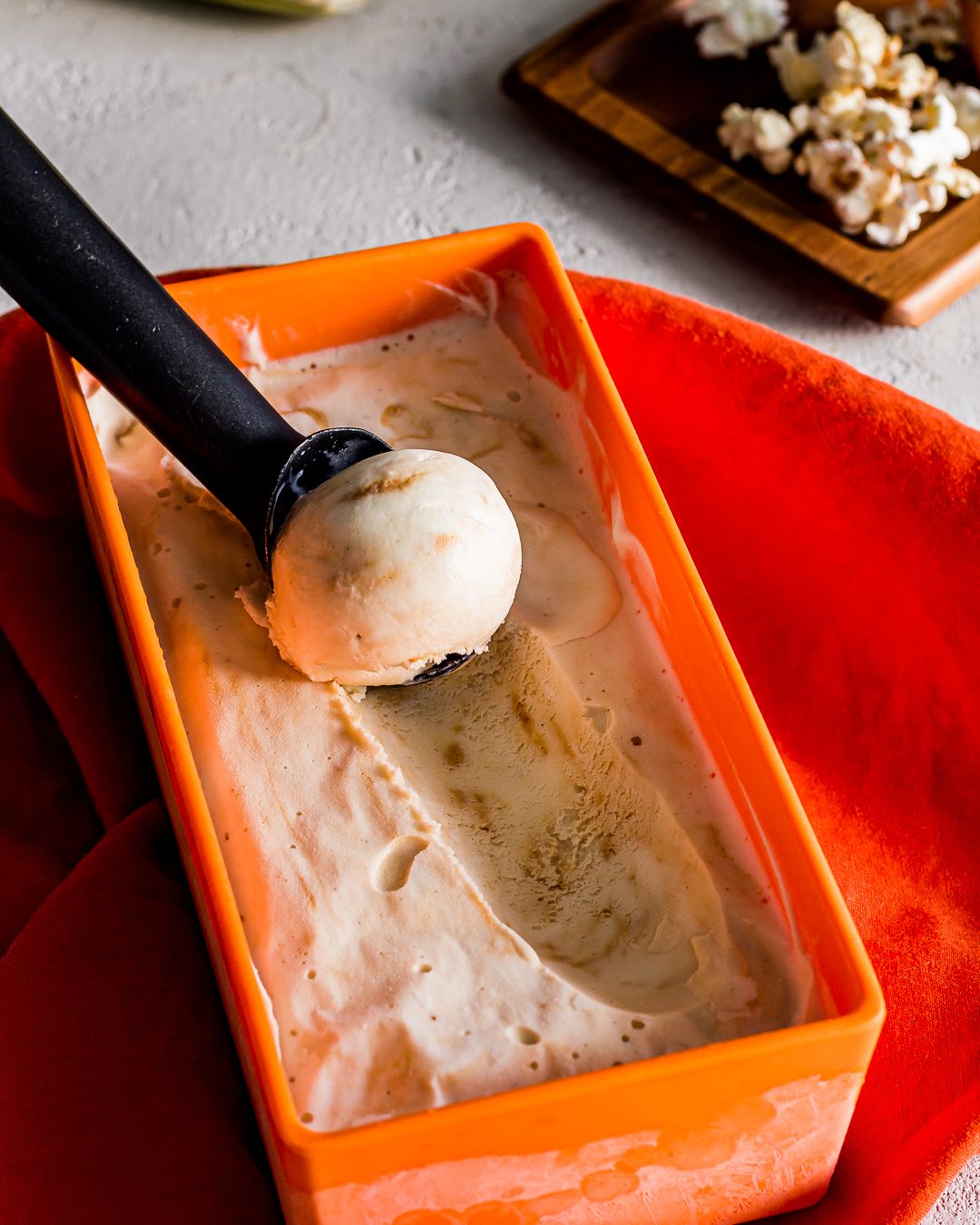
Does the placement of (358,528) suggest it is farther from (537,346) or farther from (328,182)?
(328,182)

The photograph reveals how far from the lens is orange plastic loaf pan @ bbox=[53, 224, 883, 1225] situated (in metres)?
0.59

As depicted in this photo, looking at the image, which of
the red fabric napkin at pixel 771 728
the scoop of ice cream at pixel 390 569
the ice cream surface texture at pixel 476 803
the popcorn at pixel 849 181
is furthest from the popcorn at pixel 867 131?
the scoop of ice cream at pixel 390 569

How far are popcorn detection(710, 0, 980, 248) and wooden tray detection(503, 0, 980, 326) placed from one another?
0.02 meters

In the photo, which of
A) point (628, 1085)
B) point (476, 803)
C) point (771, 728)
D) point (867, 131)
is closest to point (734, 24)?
point (867, 131)

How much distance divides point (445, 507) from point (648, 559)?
0.12 metres

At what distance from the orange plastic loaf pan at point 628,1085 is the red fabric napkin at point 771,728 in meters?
0.04

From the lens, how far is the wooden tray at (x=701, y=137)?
1191mm

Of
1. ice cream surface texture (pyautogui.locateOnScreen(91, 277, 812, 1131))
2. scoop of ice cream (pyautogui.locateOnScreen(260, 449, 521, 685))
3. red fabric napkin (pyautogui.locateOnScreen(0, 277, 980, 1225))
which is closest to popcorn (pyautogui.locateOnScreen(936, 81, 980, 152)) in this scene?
red fabric napkin (pyautogui.locateOnScreen(0, 277, 980, 1225))

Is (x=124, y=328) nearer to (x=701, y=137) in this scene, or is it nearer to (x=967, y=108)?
(x=701, y=137)

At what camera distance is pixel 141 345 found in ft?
2.61

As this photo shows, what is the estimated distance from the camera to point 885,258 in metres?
1.19

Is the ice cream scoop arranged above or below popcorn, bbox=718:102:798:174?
above

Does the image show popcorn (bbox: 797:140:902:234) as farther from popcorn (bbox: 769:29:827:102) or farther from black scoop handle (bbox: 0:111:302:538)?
black scoop handle (bbox: 0:111:302:538)

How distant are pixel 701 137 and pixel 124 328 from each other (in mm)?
672
